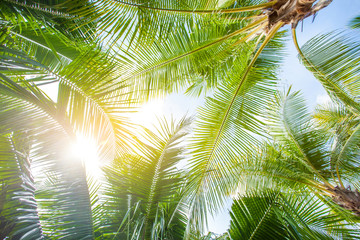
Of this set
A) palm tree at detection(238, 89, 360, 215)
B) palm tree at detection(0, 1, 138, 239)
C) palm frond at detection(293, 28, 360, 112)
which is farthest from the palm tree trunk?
palm tree at detection(0, 1, 138, 239)

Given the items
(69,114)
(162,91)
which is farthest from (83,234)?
(162,91)

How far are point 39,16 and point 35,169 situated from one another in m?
1.61

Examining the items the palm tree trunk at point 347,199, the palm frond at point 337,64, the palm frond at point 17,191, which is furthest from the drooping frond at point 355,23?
the palm frond at point 17,191

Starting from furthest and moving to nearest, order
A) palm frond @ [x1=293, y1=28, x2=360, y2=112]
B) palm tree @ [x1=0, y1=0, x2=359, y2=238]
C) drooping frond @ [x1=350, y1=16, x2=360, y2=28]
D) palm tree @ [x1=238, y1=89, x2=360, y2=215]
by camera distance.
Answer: palm tree @ [x1=238, y1=89, x2=360, y2=215] → palm frond @ [x1=293, y1=28, x2=360, y2=112] → drooping frond @ [x1=350, y1=16, x2=360, y2=28] → palm tree @ [x1=0, y1=0, x2=359, y2=238]

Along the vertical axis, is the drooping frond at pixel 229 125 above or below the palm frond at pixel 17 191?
above

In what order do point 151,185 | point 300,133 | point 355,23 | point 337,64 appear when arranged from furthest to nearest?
1. point 300,133
2. point 337,64
3. point 355,23
4. point 151,185

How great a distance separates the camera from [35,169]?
7.10 ft

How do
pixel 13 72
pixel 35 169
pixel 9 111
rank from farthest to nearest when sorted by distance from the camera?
1. pixel 35 169
2. pixel 9 111
3. pixel 13 72

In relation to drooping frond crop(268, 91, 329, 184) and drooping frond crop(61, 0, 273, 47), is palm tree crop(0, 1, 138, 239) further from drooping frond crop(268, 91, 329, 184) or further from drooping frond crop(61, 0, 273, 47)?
drooping frond crop(268, 91, 329, 184)

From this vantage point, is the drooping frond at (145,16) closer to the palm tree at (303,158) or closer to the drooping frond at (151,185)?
the drooping frond at (151,185)

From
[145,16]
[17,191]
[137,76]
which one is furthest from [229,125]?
[17,191]

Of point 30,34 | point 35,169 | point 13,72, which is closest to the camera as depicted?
point 13,72

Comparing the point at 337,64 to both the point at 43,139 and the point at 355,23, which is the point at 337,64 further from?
the point at 43,139

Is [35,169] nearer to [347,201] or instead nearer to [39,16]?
[39,16]
